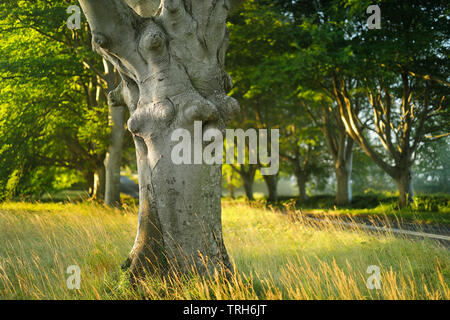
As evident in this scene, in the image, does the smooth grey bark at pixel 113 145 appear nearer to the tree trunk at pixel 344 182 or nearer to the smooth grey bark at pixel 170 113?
the smooth grey bark at pixel 170 113

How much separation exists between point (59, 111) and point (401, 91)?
578 inches

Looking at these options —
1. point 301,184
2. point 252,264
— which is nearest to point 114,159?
point 252,264

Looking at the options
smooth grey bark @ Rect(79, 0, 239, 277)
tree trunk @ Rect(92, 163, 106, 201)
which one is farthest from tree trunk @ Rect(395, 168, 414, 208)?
tree trunk @ Rect(92, 163, 106, 201)

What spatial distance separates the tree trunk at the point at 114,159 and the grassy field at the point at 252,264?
140 inches

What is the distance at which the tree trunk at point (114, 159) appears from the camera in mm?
11781

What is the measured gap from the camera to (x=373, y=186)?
42750 mm

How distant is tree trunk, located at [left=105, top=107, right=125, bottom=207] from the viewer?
38.7ft

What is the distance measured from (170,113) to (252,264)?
2.48m

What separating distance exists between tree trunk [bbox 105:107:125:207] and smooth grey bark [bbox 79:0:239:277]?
832 cm

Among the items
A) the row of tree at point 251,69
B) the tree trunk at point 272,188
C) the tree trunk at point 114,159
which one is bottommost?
the tree trunk at point 272,188

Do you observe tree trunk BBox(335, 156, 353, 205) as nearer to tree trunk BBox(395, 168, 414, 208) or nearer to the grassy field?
tree trunk BBox(395, 168, 414, 208)

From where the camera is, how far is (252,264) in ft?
15.4

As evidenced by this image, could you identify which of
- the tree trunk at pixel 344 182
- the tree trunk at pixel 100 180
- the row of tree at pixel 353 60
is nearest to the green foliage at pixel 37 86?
the tree trunk at pixel 100 180
